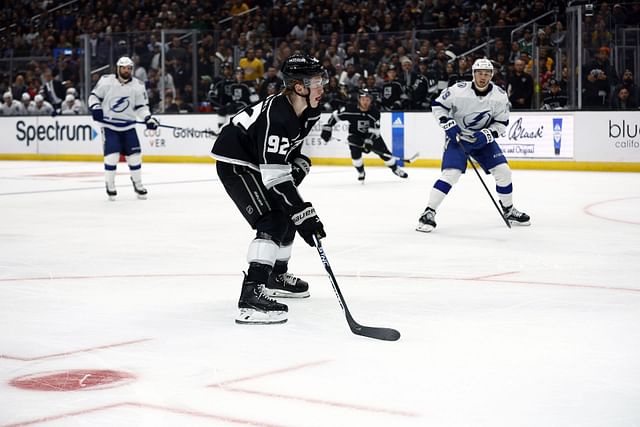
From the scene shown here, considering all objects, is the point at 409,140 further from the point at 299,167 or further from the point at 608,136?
the point at 299,167

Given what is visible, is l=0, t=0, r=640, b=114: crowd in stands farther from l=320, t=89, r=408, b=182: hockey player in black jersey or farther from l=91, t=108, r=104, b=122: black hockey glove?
l=91, t=108, r=104, b=122: black hockey glove

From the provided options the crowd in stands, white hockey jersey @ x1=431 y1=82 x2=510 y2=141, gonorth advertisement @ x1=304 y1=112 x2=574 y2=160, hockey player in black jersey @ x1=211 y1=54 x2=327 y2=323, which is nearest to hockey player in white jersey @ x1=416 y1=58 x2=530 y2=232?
white hockey jersey @ x1=431 y1=82 x2=510 y2=141

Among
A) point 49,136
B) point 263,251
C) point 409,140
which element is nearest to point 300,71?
point 263,251

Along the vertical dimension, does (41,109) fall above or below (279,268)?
above

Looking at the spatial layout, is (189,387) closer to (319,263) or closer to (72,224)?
(319,263)

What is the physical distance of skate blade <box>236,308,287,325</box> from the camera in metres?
4.19

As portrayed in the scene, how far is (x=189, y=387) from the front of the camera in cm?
317

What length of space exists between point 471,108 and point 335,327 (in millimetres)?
4150

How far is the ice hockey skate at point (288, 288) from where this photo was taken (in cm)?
484

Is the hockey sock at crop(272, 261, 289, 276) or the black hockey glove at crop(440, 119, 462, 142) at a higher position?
the black hockey glove at crop(440, 119, 462, 142)

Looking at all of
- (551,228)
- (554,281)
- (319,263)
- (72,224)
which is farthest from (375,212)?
(554,281)

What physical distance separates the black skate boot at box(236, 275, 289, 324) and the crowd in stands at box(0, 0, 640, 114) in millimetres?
9908

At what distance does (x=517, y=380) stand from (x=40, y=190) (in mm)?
9398

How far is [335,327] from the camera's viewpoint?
13.5 feet
